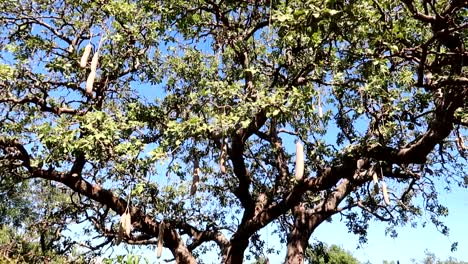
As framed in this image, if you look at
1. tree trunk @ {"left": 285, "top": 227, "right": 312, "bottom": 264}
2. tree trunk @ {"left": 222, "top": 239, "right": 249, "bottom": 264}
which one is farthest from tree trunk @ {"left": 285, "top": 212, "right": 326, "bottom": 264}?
tree trunk @ {"left": 222, "top": 239, "right": 249, "bottom": 264}

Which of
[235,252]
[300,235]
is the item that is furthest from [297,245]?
[235,252]

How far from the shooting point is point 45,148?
764cm

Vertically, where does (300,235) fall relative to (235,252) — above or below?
above

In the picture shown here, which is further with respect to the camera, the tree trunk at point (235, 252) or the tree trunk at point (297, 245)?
the tree trunk at point (235, 252)

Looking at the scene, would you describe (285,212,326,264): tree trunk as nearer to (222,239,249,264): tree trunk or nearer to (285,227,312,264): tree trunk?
(285,227,312,264): tree trunk

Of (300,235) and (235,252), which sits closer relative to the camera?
(235,252)

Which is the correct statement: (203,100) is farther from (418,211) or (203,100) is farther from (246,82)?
(418,211)

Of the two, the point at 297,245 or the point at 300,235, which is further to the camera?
the point at 300,235

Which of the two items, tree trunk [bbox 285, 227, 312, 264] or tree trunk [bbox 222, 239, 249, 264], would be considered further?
tree trunk [bbox 222, 239, 249, 264]

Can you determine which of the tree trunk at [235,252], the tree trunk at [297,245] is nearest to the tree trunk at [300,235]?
the tree trunk at [297,245]

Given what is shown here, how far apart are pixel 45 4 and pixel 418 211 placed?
9188mm

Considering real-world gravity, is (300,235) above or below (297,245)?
above

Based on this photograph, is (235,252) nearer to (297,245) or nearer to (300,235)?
(297,245)

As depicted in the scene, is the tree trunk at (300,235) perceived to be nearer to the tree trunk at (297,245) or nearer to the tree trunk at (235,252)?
the tree trunk at (297,245)
